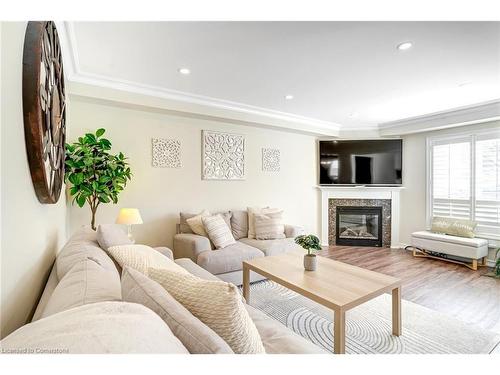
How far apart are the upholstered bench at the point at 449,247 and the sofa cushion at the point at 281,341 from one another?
3757 mm

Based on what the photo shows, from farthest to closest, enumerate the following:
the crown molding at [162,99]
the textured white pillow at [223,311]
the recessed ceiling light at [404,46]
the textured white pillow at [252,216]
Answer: the textured white pillow at [252,216], the crown molding at [162,99], the recessed ceiling light at [404,46], the textured white pillow at [223,311]

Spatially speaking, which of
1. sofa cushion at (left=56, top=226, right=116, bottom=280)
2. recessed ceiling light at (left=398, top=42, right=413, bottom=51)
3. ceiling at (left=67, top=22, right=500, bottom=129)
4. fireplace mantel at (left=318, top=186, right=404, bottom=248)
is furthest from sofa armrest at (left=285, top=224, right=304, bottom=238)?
sofa cushion at (left=56, top=226, right=116, bottom=280)

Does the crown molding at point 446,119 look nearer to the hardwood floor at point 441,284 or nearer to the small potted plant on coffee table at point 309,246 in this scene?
the hardwood floor at point 441,284

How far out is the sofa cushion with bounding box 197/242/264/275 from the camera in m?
2.65

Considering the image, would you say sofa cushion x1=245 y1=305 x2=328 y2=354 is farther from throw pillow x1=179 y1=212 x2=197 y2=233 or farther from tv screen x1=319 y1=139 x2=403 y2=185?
tv screen x1=319 y1=139 x2=403 y2=185

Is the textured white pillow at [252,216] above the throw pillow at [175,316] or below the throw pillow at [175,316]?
below

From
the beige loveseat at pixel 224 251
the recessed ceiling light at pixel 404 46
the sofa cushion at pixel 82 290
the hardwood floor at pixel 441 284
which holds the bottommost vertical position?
the hardwood floor at pixel 441 284

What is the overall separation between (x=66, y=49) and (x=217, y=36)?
1.34m

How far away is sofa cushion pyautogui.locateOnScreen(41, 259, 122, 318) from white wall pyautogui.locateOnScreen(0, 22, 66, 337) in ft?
0.49

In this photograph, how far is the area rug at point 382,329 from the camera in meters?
1.82

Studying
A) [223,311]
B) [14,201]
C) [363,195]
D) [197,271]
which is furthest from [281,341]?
[363,195]

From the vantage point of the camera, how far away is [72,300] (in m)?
0.80

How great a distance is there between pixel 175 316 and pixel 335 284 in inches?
58.8

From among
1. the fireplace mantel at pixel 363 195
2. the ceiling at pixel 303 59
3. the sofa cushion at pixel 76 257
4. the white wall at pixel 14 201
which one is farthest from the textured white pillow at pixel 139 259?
the fireplace mantel at pixel 363 195
